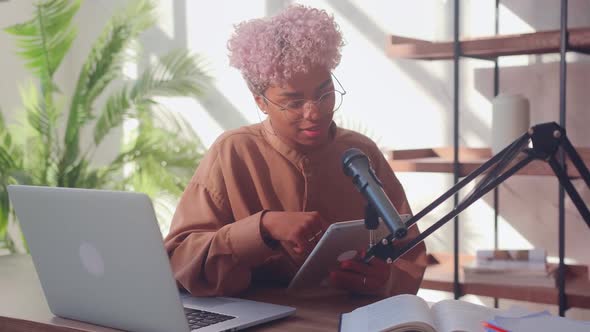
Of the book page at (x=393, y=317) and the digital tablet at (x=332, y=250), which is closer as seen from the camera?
the book page at (x=393, y=317)

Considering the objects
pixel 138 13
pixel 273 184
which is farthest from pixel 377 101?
pixel 273 184

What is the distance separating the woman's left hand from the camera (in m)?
1.74

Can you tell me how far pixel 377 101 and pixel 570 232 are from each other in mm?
944

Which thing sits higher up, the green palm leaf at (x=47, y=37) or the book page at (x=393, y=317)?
the green palm leaf at (x=47, y=37)

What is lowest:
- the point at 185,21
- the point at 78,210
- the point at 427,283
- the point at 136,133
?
the point at 427,283

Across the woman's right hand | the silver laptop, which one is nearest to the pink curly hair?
the woman's right hand

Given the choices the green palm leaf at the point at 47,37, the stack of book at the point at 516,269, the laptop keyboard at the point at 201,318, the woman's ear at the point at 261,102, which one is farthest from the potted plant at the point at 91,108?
the laptop keyboard at the point at 201,318

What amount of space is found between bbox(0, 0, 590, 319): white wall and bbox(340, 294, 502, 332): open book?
1.59 meters

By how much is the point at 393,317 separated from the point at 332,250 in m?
0.34

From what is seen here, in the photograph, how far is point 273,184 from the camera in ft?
6.21

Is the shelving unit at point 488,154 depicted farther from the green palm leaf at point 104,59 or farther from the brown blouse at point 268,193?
the green palm leaf at point 104,59

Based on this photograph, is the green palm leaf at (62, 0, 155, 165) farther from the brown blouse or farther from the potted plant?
the brown blouse

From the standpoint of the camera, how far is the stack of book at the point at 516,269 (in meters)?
2.54

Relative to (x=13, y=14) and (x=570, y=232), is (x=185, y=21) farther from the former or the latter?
(x=570, y=232)
